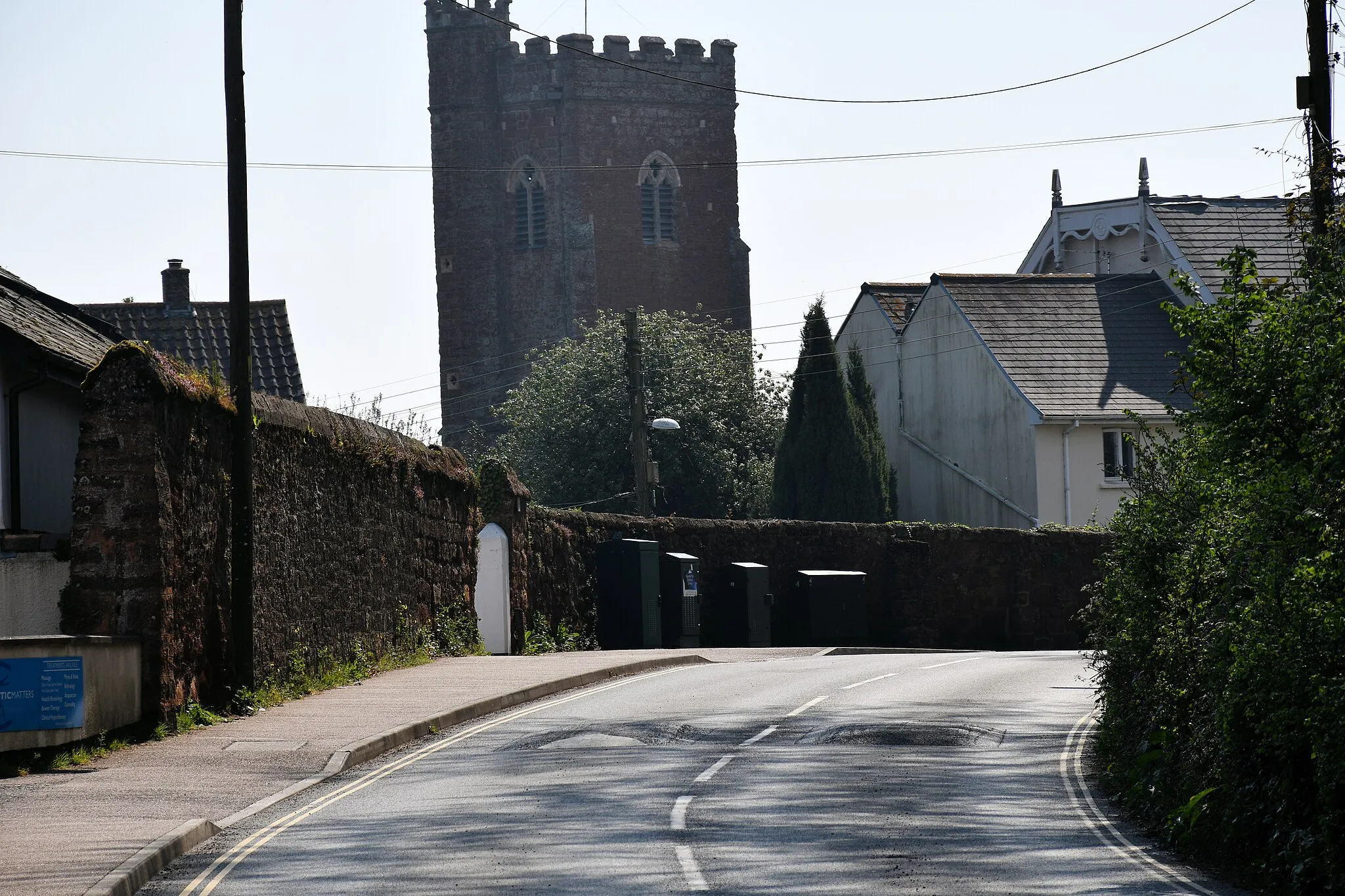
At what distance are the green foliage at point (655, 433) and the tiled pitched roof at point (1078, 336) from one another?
12560 millimetres

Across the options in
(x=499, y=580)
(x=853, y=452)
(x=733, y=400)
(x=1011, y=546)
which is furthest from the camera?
(x=733, y=400)

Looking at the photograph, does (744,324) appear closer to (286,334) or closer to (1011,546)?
(1011,546)

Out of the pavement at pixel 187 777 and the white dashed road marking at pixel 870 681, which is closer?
the pavement at pixel 187 777

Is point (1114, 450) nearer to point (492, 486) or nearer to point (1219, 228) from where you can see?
point (1219, 228)

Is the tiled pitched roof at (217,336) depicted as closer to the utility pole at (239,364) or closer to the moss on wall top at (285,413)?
the moss on wall top at (285,413)

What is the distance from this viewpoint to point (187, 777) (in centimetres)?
1312

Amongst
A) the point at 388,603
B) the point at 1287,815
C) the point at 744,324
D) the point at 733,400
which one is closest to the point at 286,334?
the point at 388,603

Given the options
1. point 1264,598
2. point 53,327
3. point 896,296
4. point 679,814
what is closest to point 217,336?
point 53,327

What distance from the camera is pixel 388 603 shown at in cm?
2319

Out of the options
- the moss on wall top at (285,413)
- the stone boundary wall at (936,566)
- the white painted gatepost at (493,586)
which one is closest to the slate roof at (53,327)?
the moss on wall top at (285,413)

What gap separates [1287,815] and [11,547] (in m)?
12.3

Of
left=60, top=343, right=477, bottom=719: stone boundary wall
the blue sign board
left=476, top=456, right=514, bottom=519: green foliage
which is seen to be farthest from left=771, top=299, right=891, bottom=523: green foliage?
the blue sign board

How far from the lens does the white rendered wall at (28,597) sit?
15.4m

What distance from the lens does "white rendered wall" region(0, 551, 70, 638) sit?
15391 millimetres
